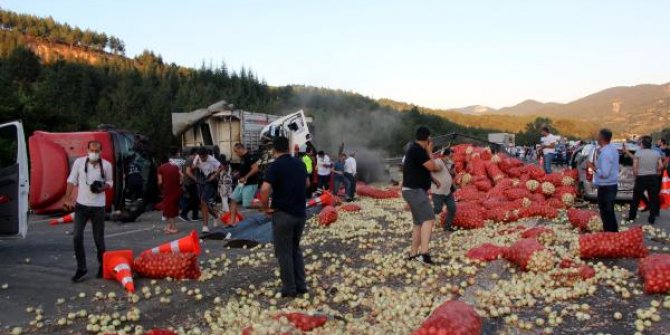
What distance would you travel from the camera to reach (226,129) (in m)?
22.9

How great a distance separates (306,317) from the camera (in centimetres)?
535

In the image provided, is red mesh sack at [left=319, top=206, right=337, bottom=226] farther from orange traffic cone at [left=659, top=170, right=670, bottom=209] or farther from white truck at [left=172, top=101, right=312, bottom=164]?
white truck at [left=172, top=101, right=312, bottom=164]

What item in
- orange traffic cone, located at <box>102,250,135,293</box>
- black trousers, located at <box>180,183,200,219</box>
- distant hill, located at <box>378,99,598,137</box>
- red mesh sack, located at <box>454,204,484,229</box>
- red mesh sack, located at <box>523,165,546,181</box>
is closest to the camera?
orange traffic cone, located at <box>102,250,135,293</box>

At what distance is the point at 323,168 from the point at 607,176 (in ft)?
36.9

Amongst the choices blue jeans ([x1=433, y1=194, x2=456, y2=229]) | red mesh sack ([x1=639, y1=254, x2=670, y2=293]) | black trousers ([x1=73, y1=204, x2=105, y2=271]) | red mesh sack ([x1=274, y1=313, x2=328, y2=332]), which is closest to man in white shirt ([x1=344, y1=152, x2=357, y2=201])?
blue jeans ([x1=433, y1=194, x2=456, y2=229])

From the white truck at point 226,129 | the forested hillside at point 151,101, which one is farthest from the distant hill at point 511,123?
the white truck at point 226,129

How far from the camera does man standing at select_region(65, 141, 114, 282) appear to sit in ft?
24.3

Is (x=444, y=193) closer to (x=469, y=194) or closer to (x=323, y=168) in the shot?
(x=469, y=194)

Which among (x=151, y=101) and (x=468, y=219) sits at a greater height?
(x=151, y=101)

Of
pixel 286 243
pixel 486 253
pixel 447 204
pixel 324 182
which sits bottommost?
pixel 486 253

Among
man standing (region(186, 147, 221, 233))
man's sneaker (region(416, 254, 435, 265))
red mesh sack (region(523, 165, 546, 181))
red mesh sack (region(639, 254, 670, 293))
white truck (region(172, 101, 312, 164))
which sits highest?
white truck (region(172, 101, 312, 164))

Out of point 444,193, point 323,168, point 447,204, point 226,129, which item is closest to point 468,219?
point 447,204

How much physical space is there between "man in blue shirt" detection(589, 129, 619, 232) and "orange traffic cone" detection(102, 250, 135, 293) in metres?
7.73

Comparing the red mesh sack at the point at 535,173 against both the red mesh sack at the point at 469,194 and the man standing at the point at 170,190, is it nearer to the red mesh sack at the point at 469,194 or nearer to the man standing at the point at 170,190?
the red mesh sack at the point at 469,194
